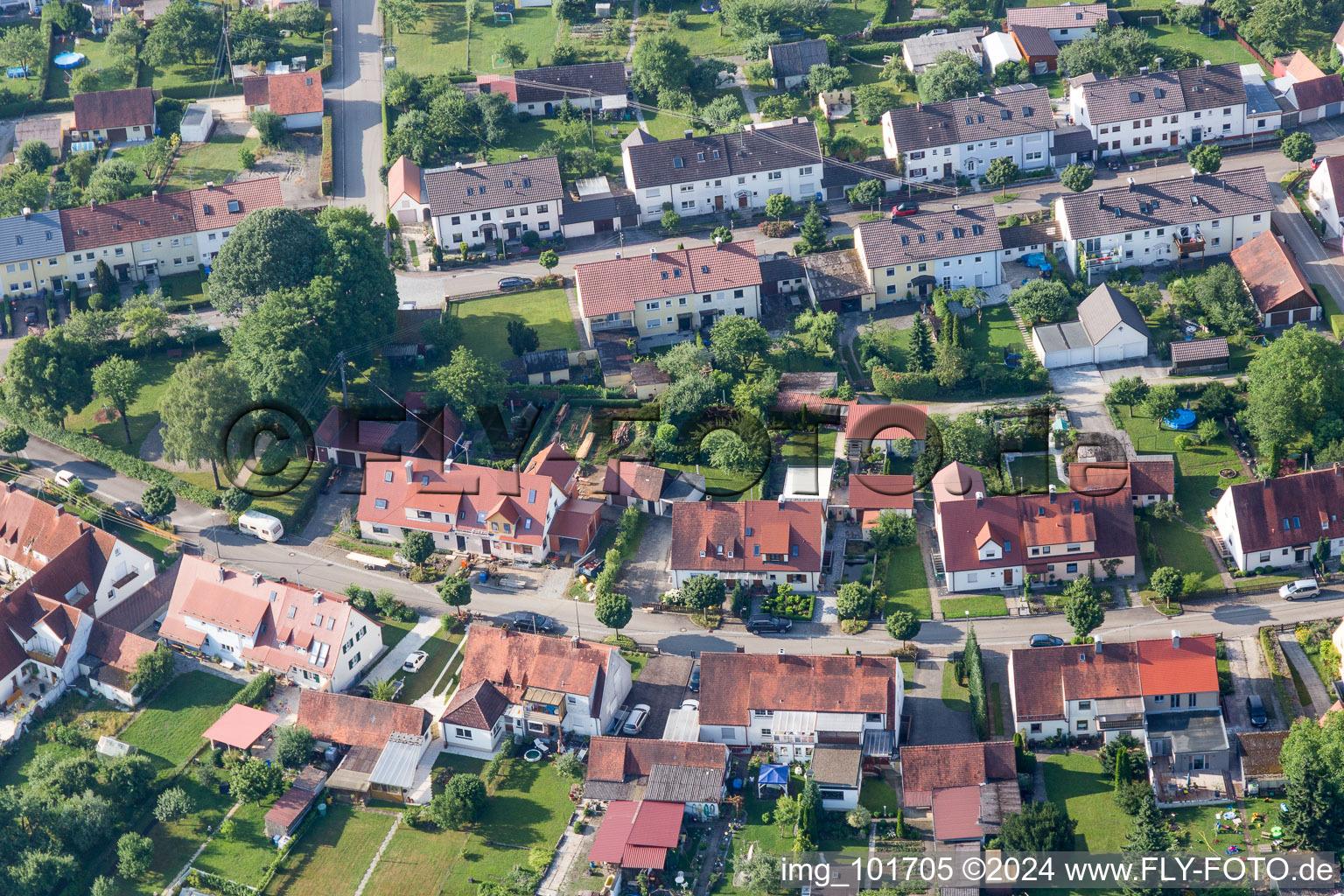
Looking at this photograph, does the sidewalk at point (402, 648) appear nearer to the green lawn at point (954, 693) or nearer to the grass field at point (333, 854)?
the grass field at point (333, 854)

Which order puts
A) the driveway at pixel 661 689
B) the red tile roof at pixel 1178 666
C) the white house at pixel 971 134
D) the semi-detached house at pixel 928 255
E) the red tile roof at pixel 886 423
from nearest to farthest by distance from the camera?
the red tile roof at pixel 1178 666 < the driveway at pixel 661 689 < the red tile roof at pixel 886 423 < the semi-detached house at pixel 928 255 < the white house at pixel 971 134

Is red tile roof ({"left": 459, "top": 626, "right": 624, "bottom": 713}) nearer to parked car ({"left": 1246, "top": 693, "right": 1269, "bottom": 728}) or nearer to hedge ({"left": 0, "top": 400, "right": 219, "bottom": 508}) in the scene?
hedge ({"left": 0, "top": 400, "right": 219, "bottom": 508})

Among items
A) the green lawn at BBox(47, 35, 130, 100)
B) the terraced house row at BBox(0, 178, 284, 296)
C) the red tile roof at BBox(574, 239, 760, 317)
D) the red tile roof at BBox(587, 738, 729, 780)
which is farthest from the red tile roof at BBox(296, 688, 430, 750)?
the green lawn at BBox(47, 35, 130, 100)

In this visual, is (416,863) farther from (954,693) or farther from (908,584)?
(908,584)

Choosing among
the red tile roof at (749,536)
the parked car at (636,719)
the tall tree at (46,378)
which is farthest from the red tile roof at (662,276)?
the parked car at (636,719)

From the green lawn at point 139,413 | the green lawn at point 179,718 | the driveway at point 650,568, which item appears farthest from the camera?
the green lawn at point 139,413

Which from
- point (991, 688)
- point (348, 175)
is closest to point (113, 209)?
point (348, 175)
